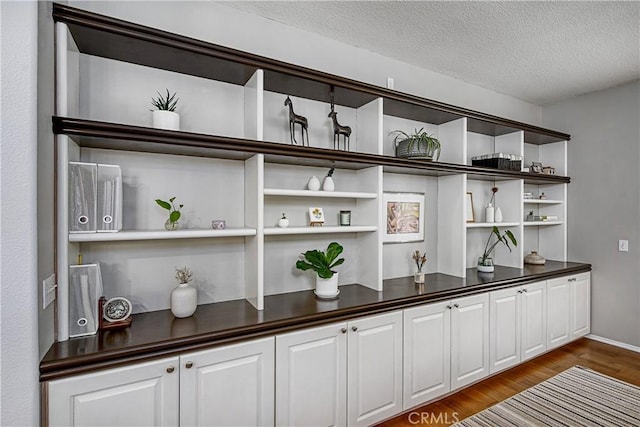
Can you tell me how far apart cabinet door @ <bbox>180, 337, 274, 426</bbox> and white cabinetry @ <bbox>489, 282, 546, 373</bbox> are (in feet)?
6.32

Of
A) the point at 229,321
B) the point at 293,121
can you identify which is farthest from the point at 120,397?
the point at 293,121

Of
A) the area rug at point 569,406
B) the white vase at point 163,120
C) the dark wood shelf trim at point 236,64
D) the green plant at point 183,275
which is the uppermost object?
the dark wood shelf trim at point 236,64

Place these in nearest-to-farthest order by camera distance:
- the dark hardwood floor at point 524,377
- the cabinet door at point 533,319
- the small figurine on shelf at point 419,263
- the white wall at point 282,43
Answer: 1. the white wall at point 282,43
2. the dark hardwood floor at point 524,377
3. the small figurine on shelf at point 419,263
4. the cabinet door at point 533,319

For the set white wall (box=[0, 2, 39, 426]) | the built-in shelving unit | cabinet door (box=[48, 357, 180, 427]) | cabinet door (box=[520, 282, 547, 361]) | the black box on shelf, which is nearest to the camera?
white wall (box=[0, 2, 39, 426])

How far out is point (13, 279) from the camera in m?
1.24

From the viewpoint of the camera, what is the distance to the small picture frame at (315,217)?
2443 mm

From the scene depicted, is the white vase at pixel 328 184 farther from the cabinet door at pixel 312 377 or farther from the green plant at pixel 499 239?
the green plant at pixel 499 239

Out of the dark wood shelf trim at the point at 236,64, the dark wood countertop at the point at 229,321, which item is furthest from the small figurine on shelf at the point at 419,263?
the dark wood shelf trim at the point at 236,64

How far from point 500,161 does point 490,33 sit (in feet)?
3.78

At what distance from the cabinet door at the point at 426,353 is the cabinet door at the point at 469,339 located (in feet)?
0.22

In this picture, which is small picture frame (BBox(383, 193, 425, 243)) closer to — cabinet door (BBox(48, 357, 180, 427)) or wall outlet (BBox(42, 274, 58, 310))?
cabinet door (BBox(48, 357, 180, 427))

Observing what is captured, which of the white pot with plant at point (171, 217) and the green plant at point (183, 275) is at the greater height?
the white pot with plant at point (171, 217)

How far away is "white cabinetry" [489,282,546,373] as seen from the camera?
2830 millimetres

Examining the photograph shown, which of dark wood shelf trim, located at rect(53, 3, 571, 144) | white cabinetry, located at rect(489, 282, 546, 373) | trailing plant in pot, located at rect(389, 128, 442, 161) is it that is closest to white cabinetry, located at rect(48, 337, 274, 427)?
dark wood shelf trim, located at rect(53, 3, 571, 144)
